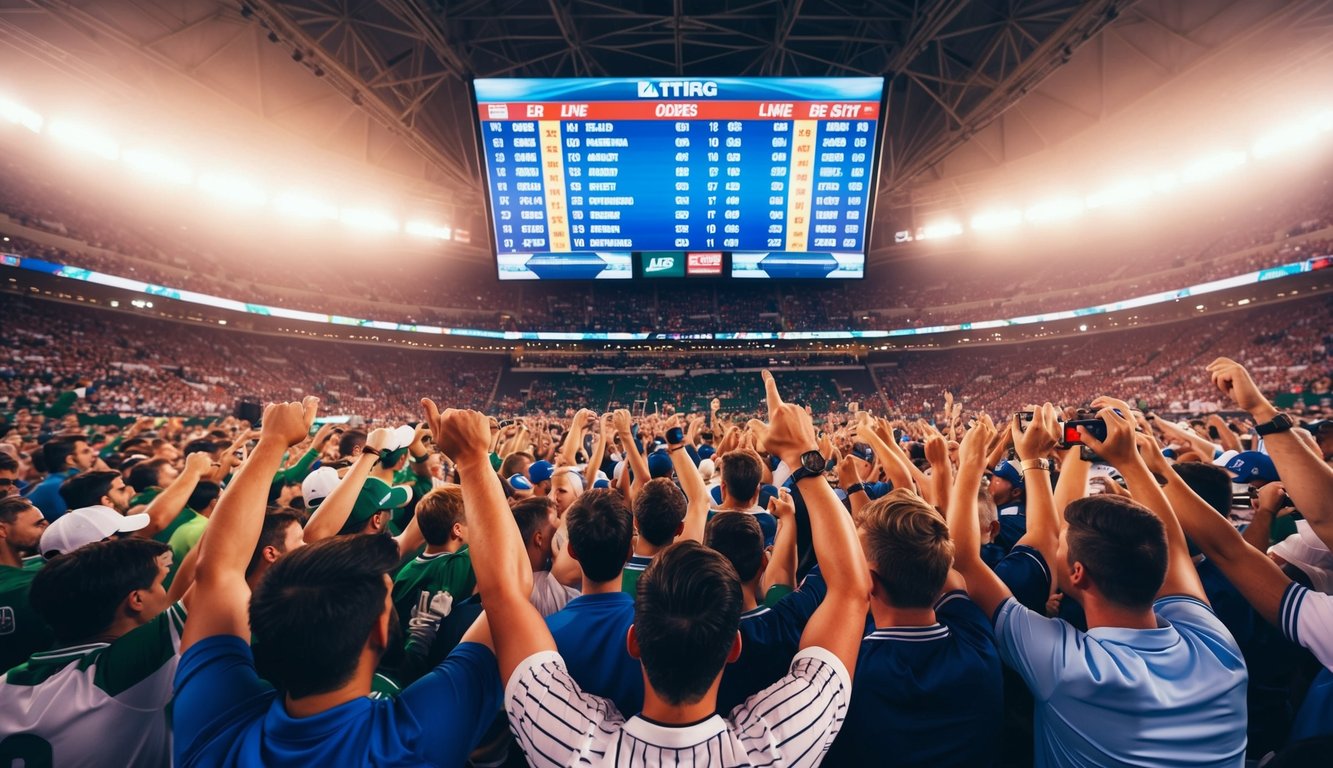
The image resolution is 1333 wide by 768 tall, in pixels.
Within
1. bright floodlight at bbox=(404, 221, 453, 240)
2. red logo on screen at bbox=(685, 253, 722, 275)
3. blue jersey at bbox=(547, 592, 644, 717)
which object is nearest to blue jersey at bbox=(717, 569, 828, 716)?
blue jersey at bbox=(547, 592, 644, 717)

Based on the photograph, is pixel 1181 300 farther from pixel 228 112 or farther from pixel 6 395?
pixel 6 395

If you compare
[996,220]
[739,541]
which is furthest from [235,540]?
[996,220]

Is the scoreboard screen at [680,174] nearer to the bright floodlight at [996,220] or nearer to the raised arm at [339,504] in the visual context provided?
the raised arm at [339,504]

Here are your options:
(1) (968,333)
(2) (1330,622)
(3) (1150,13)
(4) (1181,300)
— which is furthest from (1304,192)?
(2) (1330,622)

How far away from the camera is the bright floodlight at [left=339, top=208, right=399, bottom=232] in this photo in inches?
846

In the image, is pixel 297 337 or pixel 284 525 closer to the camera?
pixel 284 525

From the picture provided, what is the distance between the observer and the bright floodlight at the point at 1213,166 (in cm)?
1839

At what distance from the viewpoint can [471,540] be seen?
1.38 meters

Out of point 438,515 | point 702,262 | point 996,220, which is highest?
point 996,220

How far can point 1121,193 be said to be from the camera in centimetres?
2031

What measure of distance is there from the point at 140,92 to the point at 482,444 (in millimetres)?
21894

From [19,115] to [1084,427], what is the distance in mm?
28238

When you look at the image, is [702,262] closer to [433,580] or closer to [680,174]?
[680,174]

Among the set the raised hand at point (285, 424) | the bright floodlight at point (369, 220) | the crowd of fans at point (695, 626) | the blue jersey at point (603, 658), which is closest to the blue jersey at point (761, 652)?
the crowd of fans at point (695, 626)
